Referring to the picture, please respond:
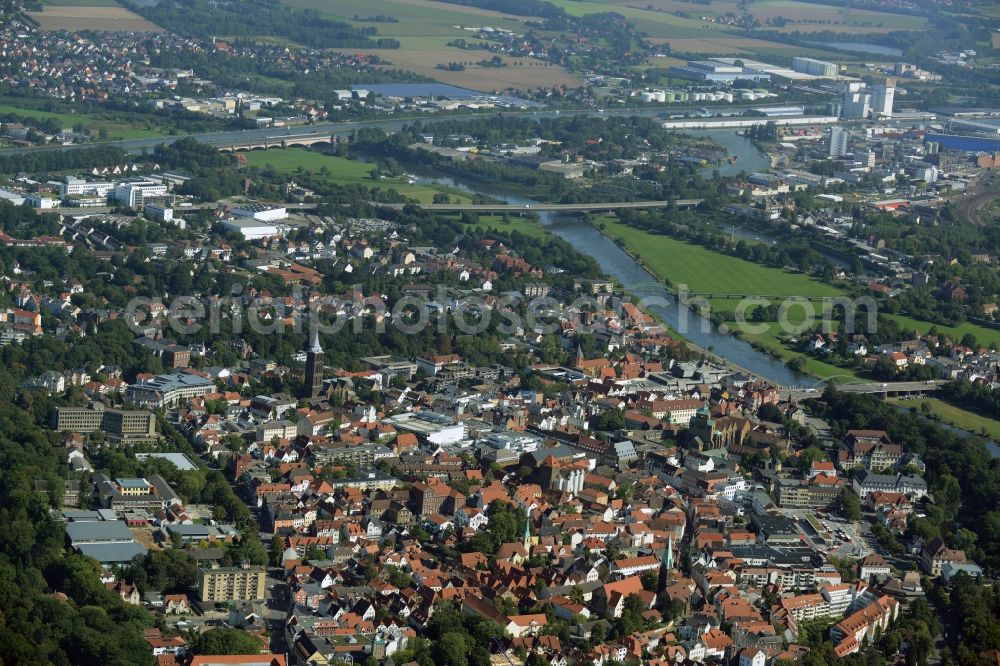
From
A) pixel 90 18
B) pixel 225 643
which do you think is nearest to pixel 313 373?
pixel 225 643

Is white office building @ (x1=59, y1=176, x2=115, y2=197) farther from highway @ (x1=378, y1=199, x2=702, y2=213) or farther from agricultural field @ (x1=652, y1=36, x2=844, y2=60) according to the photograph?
agricultural field @ (x1=652, y1=36, x2=844, y2=60)

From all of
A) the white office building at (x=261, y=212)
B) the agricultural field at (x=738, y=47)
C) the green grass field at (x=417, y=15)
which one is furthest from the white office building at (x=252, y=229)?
the agricultural field at (x=738, y=47)

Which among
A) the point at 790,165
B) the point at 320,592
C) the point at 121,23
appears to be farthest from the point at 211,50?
the point at 320,592

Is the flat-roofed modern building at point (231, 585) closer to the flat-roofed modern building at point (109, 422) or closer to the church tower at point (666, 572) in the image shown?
the church tower at point (666, 572)

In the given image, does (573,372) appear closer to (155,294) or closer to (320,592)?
(155,294)

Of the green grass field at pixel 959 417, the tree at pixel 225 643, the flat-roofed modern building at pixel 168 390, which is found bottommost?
the green grass field at pixel 959 417

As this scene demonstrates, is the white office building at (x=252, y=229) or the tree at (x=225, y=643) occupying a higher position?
the tree at (x=225, y=643)

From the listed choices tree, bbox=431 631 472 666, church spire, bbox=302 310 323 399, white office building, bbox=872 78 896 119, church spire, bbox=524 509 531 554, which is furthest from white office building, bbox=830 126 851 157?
tree, bbox=431 631 472 666
